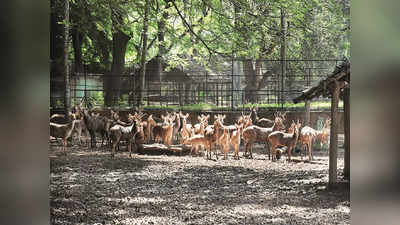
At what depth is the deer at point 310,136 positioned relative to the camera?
10.4 feet

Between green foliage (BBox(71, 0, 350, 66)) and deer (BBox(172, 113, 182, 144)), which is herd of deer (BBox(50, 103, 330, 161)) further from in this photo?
green foliage (BBox(71, 0, 350, 66))

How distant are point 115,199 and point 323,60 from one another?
1.96 metres

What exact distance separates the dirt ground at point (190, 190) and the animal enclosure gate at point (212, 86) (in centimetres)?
41

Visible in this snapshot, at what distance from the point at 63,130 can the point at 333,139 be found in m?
2.14

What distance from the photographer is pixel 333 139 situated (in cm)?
316

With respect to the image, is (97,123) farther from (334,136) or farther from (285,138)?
(334,136)

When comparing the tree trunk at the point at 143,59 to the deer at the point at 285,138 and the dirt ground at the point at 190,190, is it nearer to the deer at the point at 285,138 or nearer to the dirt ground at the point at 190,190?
the dirt ground at the point at 190,190

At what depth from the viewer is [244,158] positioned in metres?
3.25

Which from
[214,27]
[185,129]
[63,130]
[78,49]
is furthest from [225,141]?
[78,49]
